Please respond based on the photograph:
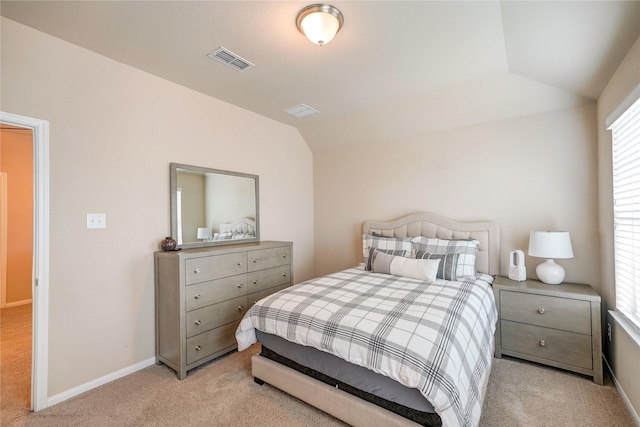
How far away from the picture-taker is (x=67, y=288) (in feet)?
6.97

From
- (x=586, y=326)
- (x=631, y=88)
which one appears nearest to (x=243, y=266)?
(x=586, y=326)

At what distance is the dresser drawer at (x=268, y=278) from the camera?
114 inches

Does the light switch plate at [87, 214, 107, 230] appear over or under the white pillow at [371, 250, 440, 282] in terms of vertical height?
over

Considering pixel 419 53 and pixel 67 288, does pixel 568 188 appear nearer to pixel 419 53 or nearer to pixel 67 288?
pixel 419 53

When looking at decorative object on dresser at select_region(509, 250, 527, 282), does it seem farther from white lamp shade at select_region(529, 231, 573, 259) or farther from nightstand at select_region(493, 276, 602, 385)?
white lamp shade at select_region(529, 231, 573, 259)

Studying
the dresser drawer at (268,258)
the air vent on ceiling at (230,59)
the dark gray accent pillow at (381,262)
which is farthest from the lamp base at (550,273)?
the air vent on ceiling at (230,59)

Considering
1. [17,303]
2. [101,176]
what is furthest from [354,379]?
[17,303]

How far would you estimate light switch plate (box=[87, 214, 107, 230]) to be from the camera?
7.36 ft

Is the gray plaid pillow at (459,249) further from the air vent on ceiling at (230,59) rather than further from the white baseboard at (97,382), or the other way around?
the white baseboard at (97,382)

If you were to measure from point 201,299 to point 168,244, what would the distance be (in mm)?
620

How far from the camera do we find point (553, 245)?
7.92ft

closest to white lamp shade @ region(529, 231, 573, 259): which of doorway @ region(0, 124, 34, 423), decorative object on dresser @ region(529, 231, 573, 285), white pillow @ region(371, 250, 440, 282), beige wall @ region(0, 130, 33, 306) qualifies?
decorative object on dresser @ region(529, 231, 573, 285)

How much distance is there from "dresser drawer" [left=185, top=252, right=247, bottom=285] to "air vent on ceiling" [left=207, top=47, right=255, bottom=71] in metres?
1.70

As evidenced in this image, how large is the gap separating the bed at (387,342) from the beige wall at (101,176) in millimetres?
1180
